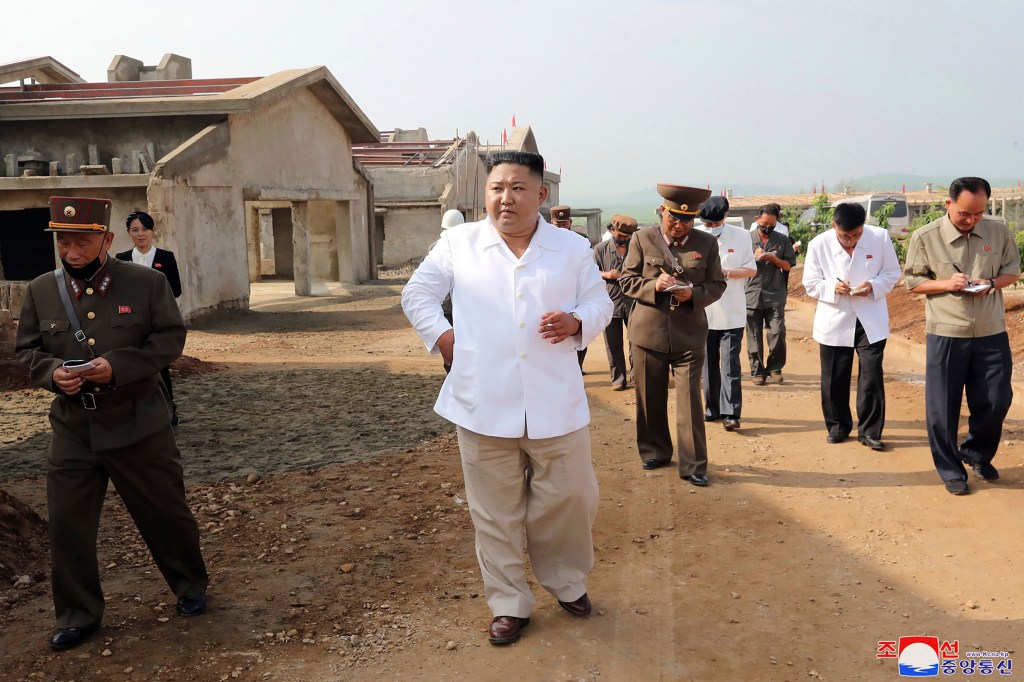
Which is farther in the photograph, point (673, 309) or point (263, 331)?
point (263, 331)

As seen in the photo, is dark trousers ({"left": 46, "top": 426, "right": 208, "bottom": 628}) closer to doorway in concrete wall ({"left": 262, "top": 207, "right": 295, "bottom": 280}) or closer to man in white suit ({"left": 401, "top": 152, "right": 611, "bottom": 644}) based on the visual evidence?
man in white suit ({"left": 401, "top": 152, "right": 611, "bottom": 644})

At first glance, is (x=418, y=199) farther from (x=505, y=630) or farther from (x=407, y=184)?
(x=505, y=630)

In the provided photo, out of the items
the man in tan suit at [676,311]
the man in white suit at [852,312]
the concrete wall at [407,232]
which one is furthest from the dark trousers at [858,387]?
the concrete wall at [407,232]

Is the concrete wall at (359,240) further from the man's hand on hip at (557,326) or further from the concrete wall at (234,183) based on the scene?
the man's hand on hip at (557,326)

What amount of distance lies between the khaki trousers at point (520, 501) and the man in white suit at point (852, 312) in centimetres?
346

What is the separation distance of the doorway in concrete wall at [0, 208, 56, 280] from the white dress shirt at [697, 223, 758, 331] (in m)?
13.7

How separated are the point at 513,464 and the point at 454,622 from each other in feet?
2.67

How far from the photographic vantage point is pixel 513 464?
13.0 feet

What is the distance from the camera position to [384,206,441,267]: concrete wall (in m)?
26.0

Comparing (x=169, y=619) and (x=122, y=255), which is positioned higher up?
(x=122, y=255)

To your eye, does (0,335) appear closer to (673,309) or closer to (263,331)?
(263,331)

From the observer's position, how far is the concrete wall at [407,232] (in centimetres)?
2602

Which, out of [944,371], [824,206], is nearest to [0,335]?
[944,371]

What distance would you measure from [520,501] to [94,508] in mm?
1894
